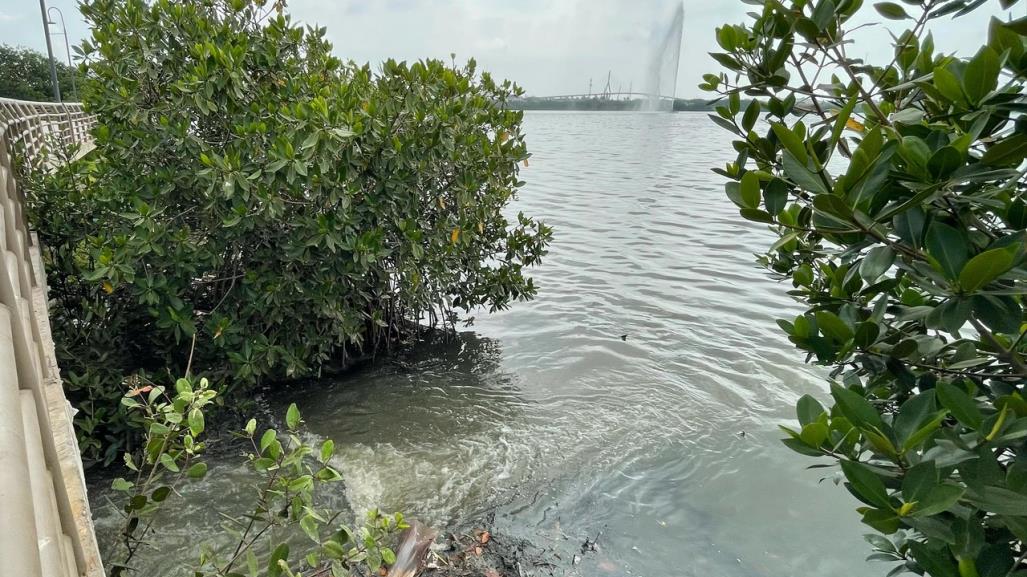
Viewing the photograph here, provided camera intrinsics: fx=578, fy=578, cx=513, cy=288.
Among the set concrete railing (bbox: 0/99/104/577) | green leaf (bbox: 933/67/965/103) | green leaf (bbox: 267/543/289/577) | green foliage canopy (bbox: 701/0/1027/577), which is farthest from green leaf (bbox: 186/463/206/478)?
green leaf (bbox: 933/67/965/103)

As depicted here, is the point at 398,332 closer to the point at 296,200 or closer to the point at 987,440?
the point at 296,200

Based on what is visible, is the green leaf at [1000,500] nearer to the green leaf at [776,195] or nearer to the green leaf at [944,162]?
the green leaf at [944,162]

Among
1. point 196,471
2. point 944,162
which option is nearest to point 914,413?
point 944,162

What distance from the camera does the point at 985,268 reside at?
93cm

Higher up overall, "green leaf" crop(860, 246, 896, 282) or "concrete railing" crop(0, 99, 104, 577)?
"green leaf" crop(860, 246, 896, 282)

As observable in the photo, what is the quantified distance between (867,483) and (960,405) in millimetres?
222

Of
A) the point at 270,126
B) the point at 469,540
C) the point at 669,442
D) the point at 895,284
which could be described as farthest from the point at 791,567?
the point at 270,126

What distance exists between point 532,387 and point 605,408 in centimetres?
82

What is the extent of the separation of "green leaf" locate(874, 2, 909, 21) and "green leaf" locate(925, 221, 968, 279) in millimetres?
912

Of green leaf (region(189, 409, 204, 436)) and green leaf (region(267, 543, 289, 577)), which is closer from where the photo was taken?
green leaf (region(267, 543, 289, 577))

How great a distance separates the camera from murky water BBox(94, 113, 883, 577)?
12.1ft

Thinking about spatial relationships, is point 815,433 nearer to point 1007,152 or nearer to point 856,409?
point 856,409

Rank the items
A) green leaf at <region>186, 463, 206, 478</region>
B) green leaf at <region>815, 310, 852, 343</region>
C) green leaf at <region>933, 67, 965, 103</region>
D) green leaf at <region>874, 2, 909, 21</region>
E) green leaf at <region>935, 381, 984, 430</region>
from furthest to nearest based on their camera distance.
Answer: green leaf at <region>186, 463, 206, 478</region>
green leaf at <region>874, 2, 909, 21</region>
green leaf at <region>815, 310, 852, 343</region>
green leaf at <region>933, 67, 965, 103</region>
green leaf at <region>935, 381, 984, 430</region>

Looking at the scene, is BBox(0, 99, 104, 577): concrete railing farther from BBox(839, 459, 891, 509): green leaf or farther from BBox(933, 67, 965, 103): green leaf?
BBox(933, 67, 965, 103): green leaf
